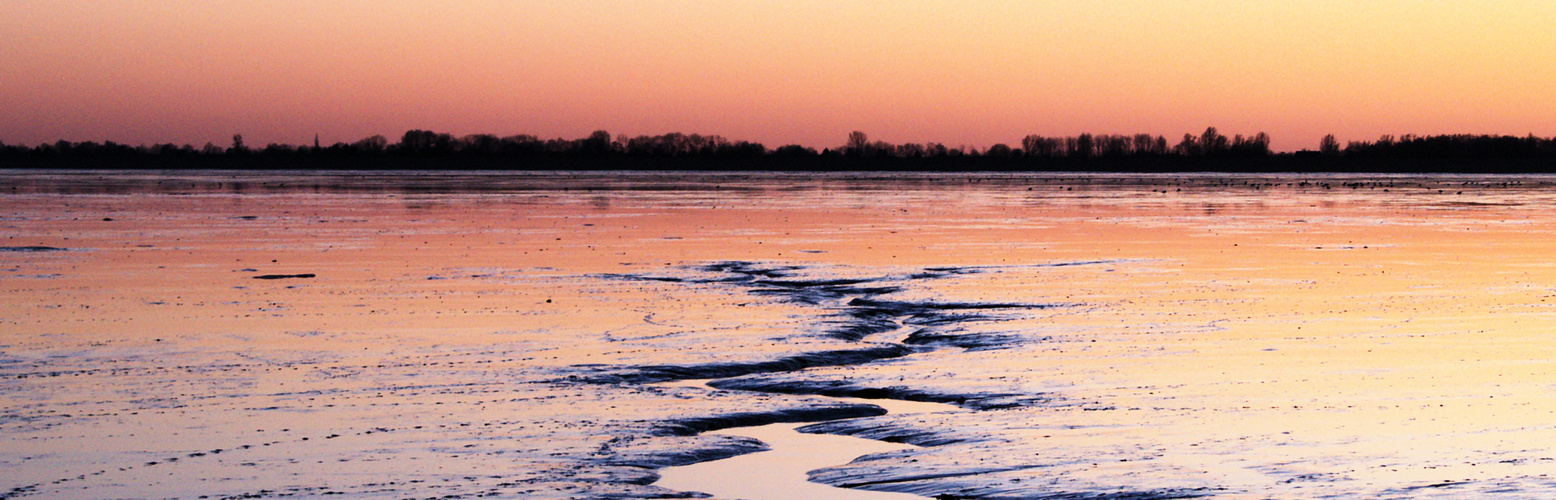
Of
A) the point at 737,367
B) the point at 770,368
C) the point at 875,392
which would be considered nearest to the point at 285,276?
the point at 737,367

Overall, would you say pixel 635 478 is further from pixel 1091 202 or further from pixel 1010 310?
pixel 1091 202

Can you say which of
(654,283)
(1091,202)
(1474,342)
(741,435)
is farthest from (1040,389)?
(1091,202)

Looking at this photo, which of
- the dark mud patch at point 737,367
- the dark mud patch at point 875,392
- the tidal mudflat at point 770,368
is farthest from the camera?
the dark mud patch at point 737,367

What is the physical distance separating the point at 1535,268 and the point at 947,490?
15275 millimetres

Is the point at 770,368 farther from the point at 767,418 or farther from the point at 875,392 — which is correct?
the point at 767,418

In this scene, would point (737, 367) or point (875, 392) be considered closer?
point (875, 392)

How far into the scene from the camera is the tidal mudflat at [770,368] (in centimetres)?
703

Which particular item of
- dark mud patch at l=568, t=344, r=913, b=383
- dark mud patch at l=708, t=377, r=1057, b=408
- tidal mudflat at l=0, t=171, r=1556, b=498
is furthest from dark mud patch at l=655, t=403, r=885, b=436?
dark mud patch at l=568, t=344, r=913, b=383

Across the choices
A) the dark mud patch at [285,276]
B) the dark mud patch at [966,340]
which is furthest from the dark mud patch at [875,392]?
the dark mud patch at [285,276]

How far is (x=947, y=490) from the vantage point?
665 cm

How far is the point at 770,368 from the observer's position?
10523 millimetres

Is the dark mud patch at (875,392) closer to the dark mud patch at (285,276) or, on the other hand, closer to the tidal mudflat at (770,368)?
the tidal mudflat at (770,368)

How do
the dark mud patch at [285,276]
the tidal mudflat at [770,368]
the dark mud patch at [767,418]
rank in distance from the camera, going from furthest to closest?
the dark mud patch at [285,276] < the dark mud patch at [767,418] < the tidal mudflat at [770,368]

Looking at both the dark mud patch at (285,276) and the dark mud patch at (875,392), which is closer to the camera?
the dark mud patch at (875,392)
